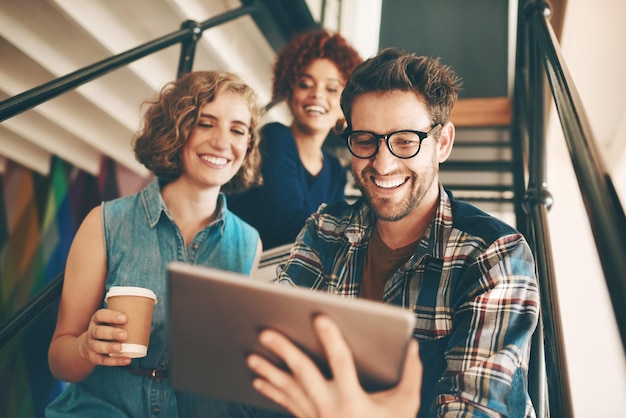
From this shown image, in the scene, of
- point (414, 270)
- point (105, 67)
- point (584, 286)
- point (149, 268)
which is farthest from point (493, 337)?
point (584, 286)

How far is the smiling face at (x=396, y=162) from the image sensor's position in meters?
1.40

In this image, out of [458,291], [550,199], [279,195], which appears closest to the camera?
[458,291]

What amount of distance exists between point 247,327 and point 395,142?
778 millimetres

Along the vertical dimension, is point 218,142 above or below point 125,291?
above

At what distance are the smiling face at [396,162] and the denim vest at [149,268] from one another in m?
0.57

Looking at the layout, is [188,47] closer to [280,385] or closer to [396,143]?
[396,143]

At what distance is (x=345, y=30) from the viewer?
14.3 feet

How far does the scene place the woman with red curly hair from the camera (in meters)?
2.15

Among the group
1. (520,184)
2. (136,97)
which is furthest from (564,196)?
(136,97)

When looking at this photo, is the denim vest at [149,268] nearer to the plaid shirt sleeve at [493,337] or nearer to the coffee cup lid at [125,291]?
the coffee cup lid at [125,291]

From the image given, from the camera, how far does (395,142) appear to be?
4.61ft

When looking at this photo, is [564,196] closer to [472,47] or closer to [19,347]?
[472,47]

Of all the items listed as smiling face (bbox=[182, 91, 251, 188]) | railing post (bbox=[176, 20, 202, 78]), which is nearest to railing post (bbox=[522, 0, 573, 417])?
smiling face (bbox=[182, 91, 251, 188])

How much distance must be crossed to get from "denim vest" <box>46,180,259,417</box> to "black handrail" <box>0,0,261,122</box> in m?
0.38
